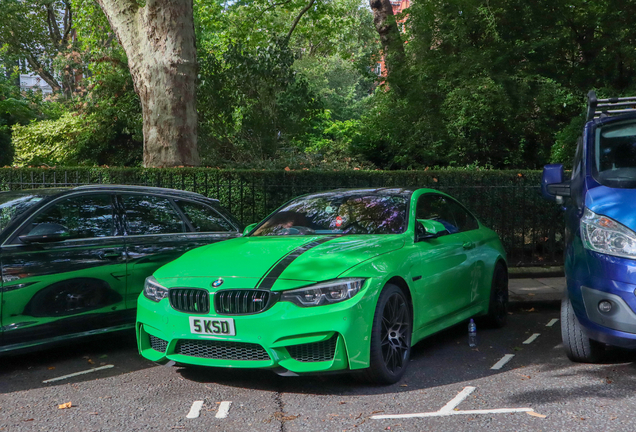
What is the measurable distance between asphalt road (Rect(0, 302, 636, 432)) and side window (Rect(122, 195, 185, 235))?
3.84 feet

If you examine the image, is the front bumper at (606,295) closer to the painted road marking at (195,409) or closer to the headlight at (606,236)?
the headlight at (606,236)

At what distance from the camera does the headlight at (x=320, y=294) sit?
4.38 metres

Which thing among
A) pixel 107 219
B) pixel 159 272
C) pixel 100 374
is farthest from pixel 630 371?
pixel 107 219

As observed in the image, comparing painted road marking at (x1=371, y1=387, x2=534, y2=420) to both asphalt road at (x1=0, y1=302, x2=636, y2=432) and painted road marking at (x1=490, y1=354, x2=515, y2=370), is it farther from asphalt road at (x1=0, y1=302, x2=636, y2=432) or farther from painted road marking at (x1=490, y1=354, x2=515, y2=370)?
painted road marking at (x1=490, y1=354, x2=515, y2=370)

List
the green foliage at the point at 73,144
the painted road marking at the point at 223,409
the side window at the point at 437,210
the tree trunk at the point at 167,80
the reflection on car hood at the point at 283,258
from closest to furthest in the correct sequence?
the painted road marking at the point at 223,409, the reflection on car hood at the point at 283,258, the side window at the point at 437,210, the tree trunk at the point at 167,80, the green foliage at the point at 73,144

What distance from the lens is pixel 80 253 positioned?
554 cm

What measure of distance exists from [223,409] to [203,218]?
2908 millimetres

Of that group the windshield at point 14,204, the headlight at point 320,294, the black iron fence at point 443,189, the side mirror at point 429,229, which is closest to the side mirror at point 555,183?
the side mirror at point 429,229

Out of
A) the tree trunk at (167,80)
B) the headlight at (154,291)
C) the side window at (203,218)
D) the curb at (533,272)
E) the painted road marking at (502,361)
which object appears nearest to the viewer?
the headlight at (154,291)

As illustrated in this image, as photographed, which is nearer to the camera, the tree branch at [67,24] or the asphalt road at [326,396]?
the asphalt road at [326,396]

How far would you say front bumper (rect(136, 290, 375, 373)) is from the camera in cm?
431

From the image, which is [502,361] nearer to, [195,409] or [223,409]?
[223,409]

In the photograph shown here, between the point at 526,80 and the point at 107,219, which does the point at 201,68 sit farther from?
the point at 107,219

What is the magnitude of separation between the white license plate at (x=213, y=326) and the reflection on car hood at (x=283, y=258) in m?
0.30
